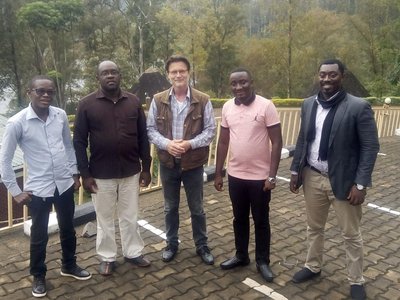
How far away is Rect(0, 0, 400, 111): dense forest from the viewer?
26688mm

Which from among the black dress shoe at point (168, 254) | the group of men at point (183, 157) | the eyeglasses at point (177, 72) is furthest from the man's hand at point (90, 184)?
the eyeglasses at point (177, 72)

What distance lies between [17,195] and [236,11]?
2826 cm

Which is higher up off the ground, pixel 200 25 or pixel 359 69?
pixel 200 25

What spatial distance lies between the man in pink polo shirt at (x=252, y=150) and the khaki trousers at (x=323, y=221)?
1.06 ft

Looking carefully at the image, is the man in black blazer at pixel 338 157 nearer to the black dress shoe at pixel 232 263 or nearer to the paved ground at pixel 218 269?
the paved ground at pixel 218 269

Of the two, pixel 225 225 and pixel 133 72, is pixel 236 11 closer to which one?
pixel 133 72

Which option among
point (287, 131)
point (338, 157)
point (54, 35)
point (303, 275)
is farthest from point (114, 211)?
point (54, 35)

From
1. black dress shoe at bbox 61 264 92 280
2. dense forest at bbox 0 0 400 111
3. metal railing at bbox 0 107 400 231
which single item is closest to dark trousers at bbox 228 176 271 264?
black dress shoe at bbox 61 264 92 280

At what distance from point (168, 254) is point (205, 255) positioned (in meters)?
0.36

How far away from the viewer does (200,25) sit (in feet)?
93.9

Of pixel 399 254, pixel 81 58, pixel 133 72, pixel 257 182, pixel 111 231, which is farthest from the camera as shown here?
pixel 81 58

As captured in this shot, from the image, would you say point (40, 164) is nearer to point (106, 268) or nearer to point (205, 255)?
point (106, 268)

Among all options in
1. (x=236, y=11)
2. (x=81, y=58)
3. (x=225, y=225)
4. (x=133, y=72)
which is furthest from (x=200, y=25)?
(x=225, y=225)

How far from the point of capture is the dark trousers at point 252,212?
311 cm
